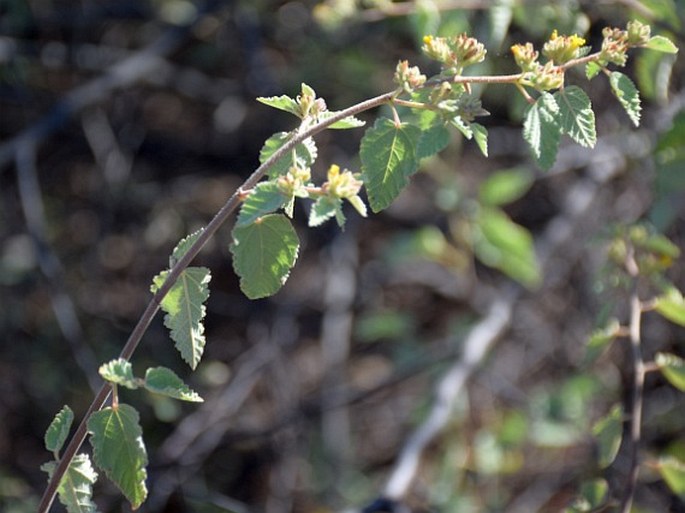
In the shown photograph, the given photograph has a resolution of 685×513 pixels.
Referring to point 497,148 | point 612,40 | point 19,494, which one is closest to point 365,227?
point 497,148

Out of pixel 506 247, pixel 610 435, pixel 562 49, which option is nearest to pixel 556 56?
pixel 562 49

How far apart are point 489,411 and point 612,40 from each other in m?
1.99

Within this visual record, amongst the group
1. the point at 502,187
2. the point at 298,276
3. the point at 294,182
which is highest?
the point at 294,182

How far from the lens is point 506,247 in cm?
246

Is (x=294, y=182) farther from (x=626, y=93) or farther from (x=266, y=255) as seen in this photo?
(x=626, y=93)

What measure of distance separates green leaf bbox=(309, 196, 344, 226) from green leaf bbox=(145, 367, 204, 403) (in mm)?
242

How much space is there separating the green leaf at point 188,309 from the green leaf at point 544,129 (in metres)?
0.42

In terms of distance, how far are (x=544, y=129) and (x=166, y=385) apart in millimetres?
535

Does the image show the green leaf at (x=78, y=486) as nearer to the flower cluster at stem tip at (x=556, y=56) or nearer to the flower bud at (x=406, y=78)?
the flower bud at (x=406, y=78)

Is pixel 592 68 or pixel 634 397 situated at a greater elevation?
pixel 592 68

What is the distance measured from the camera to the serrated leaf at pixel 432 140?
1094 mm

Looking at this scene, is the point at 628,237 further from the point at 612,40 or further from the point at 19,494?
the point at 19,494

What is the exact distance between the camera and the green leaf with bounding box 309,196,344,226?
102 centimetres

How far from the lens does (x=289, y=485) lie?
271 cm
